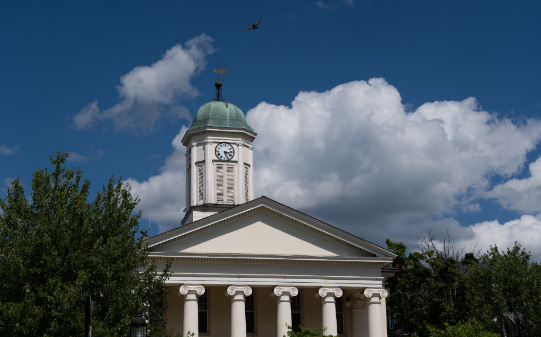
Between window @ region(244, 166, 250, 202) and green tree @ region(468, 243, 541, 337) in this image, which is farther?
window @ region(244, 166, 250, 202)

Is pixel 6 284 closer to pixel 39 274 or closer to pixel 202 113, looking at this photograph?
pixel 39 274

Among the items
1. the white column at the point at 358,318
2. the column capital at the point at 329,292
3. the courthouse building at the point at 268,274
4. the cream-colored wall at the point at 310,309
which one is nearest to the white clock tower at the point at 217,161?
the courthouse building at the point at 268,274

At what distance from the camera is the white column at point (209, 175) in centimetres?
4031

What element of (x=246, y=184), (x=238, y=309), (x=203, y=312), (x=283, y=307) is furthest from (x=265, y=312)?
(x=246, y=184)

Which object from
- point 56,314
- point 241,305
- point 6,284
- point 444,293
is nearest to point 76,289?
point 56,314

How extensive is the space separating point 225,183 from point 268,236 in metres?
8.88

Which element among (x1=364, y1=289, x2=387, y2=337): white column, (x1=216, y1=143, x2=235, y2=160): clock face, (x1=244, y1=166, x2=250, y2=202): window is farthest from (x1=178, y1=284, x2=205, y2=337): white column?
(x1=216, y1=143, x2=235, y2=160): clock face

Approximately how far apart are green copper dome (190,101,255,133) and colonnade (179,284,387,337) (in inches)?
558

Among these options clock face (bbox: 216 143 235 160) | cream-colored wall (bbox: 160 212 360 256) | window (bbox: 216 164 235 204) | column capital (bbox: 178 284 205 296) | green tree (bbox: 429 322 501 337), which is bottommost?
green tree (bbox: 429 322 501 337)

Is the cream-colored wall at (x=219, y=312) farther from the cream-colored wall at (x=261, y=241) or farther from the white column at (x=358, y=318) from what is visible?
the white column at (x=358, y=318)

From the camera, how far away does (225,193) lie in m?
40.5

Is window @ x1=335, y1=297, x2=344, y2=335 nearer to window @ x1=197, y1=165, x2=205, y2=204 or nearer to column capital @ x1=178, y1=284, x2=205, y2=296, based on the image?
column capital @ x1=178, y1=284, x2=205, y2=296

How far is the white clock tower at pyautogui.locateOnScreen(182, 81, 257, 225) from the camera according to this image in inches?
1593

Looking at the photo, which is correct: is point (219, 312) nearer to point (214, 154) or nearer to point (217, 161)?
point (217, 161)
